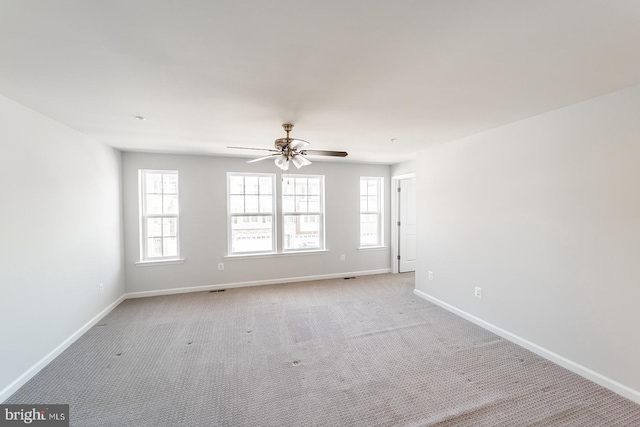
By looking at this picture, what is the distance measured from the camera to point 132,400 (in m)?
1.95

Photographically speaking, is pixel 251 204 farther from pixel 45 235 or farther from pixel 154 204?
pixel 45 235

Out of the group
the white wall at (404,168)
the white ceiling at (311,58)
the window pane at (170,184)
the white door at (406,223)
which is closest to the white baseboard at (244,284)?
the white door at (406,223)

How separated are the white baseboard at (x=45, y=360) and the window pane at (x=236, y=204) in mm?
2261

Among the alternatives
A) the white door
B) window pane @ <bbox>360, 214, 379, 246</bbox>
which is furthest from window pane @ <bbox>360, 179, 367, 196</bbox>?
the white door

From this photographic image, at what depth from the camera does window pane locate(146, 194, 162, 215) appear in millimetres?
4277

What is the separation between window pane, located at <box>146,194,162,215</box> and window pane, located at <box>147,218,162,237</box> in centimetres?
13

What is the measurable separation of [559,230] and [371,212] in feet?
11.0

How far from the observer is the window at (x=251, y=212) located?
4.70m

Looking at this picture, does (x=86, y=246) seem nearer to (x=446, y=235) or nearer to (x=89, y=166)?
(x=89, y=166)

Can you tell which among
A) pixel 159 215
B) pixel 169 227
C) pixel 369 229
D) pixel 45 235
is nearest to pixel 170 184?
pixel 159 215

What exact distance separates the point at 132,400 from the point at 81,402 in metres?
0.36

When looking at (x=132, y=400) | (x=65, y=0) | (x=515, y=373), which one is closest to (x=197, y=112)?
(x=65, y=0)

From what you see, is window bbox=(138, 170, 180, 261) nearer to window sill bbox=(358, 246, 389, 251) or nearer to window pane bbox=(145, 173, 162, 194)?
window pane bbox=(145, 173, 162, 194)

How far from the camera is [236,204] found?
15.5 feet
